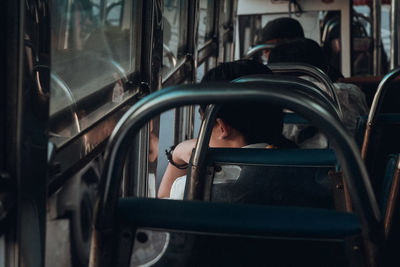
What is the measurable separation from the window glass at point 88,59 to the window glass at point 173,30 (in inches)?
21.2

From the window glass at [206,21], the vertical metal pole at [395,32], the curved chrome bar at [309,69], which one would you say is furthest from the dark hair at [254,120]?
the vertical metal pole at [395,32]

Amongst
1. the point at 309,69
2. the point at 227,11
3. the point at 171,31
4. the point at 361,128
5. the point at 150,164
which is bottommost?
the point at 150,164

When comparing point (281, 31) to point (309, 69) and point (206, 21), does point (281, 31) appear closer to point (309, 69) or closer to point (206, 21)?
point (206, 21)

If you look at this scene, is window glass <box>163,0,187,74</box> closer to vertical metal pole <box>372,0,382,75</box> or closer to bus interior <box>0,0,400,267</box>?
bus interior <box>0,0,400,267</box>

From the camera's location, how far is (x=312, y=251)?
558 mm

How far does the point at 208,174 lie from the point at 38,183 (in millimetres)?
374

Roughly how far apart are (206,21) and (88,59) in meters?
1.88

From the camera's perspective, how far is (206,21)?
3.04m

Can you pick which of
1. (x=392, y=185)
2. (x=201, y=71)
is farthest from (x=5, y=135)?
(x=201, y=71)

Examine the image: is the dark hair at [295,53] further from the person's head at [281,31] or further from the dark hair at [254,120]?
the dark hair at [254,120]

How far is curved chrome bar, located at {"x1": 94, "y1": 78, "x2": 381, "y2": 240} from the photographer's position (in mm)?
518

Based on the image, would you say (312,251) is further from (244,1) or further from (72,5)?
(244,1)

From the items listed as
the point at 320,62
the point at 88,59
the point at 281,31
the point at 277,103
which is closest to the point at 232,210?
the point at 277,103

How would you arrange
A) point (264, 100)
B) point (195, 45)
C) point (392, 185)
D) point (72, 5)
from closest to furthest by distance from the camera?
point (264, 100) < point (72, 5) < point (392, 185) < point (195, 45)
